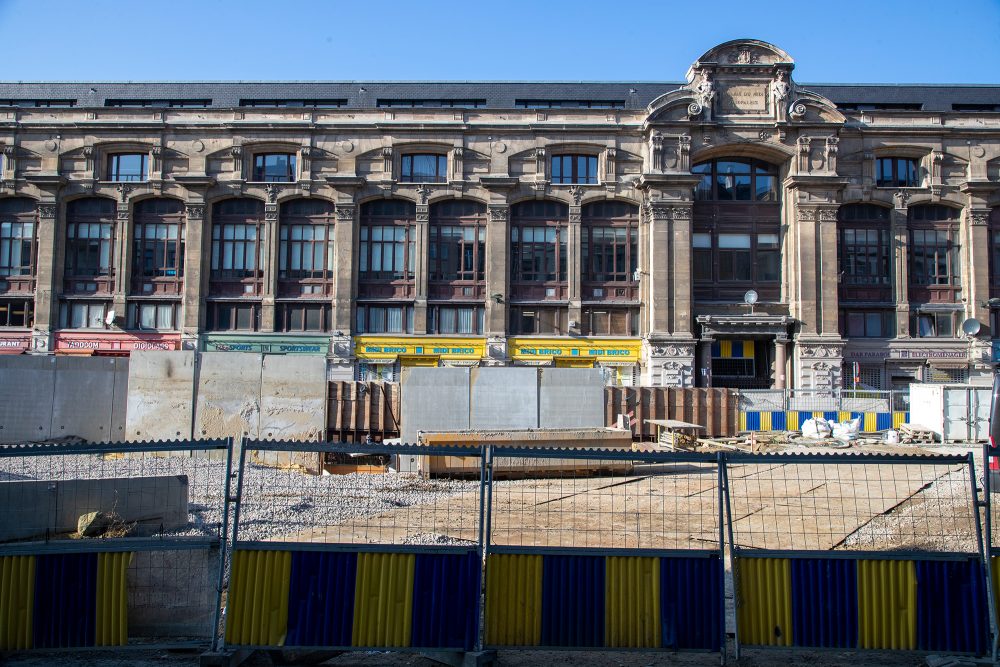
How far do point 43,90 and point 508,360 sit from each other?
105 ft

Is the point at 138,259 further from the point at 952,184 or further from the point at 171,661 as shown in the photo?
the point at 952,184

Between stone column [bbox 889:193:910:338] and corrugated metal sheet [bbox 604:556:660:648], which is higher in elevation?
stone column [bbox 889:193:910:338]

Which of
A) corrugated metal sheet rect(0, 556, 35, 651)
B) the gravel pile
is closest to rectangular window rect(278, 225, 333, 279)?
the gravel pile

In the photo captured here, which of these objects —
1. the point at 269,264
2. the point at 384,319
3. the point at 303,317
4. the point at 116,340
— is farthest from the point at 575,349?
the point at 116,340

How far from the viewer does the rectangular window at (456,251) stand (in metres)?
37.1

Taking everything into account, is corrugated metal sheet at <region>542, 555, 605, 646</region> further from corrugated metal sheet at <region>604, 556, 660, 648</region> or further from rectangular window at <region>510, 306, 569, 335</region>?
rectangular window at <region>510, 306, 569, 335</region>

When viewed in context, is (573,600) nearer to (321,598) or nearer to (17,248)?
(321,598)

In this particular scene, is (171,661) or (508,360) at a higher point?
(508,360)

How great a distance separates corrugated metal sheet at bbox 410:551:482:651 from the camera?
6.13 meters

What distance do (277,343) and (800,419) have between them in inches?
980

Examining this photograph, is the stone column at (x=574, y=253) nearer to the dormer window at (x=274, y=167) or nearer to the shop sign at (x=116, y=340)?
the dormer window at (x=274, y=167)

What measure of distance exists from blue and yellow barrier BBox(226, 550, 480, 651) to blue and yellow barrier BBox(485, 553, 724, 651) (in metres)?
0.30

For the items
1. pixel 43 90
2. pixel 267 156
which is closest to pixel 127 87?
pixel 43 90

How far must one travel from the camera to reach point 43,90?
4153cm
